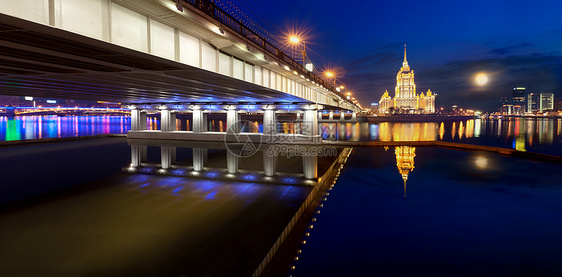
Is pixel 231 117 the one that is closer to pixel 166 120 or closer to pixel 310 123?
pixel 166 120

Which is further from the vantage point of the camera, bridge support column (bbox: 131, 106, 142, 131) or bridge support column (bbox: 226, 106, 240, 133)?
bridge support column (bbox: 131, 106, 142, 131)

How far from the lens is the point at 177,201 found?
13.5 m

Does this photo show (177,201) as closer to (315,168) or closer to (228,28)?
(228,28)

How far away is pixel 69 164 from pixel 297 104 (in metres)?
27.9

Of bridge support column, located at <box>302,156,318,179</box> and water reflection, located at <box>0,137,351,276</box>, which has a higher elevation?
bridge support column, located at <box>302,156,318,179</box>

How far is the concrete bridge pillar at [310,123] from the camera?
1573 inches

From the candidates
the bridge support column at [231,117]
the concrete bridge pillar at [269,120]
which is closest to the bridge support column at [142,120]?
the bridge support column at [231,117]

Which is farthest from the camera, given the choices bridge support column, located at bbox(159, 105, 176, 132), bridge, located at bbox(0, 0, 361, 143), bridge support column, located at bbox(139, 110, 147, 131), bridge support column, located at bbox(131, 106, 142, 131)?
bridge support column, located at bbox(139, 110, 147, 131)

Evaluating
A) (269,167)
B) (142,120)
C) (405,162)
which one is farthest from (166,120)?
(405,162)

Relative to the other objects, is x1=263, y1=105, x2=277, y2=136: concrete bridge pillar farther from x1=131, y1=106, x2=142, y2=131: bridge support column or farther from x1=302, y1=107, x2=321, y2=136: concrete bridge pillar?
x1=131, y1=106, x2=142, y2=131: bridge support column

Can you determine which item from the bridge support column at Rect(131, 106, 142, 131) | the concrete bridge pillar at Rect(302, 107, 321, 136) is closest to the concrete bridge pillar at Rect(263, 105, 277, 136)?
the concrete bridge pillar at Rect(302, 107, 321, 136)

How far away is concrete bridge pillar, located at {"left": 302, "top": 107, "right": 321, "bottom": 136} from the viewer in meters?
39.9

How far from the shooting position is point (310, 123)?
40469 mm

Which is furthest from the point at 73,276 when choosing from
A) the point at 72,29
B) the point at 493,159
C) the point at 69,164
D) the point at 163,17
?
the point at 493,159
